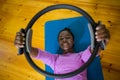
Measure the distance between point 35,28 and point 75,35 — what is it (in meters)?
0.42

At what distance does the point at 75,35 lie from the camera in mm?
1705

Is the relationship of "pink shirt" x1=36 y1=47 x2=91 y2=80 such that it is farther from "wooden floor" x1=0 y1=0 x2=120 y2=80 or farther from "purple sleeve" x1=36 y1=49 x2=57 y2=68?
"wooden floor" x1=0 y1=0 x2=120 y2=80

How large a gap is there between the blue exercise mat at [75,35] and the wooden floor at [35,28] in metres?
0.08

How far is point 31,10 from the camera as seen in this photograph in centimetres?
205

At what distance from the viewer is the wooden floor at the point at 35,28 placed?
5.35ft

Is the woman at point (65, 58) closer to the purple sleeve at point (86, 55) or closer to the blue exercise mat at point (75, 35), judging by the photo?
the purple sleeve at point (86, 55)

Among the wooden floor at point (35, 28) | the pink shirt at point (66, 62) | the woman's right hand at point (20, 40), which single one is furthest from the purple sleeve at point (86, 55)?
the woman's right hand at point (20, 40)

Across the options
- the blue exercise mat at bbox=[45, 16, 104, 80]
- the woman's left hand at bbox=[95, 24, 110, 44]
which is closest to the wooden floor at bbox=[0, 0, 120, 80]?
the blue exercise mat at bbox=[45, 16, 104, 80]

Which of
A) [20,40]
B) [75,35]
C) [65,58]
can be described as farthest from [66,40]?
[20,40]

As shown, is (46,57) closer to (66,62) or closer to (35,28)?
(66,62)

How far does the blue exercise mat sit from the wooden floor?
80 mm

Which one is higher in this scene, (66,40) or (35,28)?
(35,28)

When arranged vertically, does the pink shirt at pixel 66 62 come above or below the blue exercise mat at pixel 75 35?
below

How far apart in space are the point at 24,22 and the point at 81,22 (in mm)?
567
